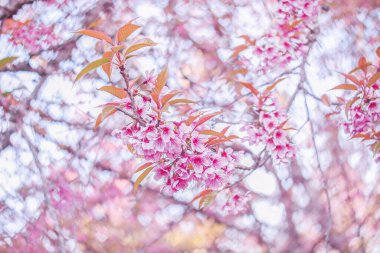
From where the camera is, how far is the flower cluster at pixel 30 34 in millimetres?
1983

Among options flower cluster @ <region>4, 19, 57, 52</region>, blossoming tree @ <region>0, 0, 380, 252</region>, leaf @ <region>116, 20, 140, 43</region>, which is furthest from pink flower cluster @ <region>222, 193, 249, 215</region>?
flower cluster @ <region>4, 19, 57, 52</region>

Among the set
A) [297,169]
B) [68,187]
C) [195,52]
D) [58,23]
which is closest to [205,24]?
[195,52]

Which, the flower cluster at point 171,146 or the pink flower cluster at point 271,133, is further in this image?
the pink flower cluster at point 271,133

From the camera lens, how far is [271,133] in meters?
1.20

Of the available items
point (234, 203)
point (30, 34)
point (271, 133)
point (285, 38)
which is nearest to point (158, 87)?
point (271, 133)

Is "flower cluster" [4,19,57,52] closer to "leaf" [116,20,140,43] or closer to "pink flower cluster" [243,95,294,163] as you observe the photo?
"pink flower cluster" [243,95,294,163]

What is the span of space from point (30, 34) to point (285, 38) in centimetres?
130

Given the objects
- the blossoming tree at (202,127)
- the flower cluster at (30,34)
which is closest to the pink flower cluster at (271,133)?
the blossoming tree at (202,127)

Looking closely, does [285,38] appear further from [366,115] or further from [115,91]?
[115,91]

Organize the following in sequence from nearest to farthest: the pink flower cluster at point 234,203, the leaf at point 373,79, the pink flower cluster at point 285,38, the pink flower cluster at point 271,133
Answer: the leaf at point 373,79 → the pink flower cluster at point 271,133 → the pink flower cluster at point 234,203 → the pink flower cluster at point 285,38

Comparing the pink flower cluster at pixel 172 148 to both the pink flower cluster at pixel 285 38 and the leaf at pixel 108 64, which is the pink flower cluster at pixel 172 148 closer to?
the leaf at pixel 108 64

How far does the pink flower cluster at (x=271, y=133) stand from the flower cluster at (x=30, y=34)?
1.33 meters

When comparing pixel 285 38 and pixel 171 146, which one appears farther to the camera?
pixel 285 38

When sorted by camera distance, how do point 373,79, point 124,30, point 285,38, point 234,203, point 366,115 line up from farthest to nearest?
point 285,38
point 234,203
point 366,115
point 373,79
point 124,30
